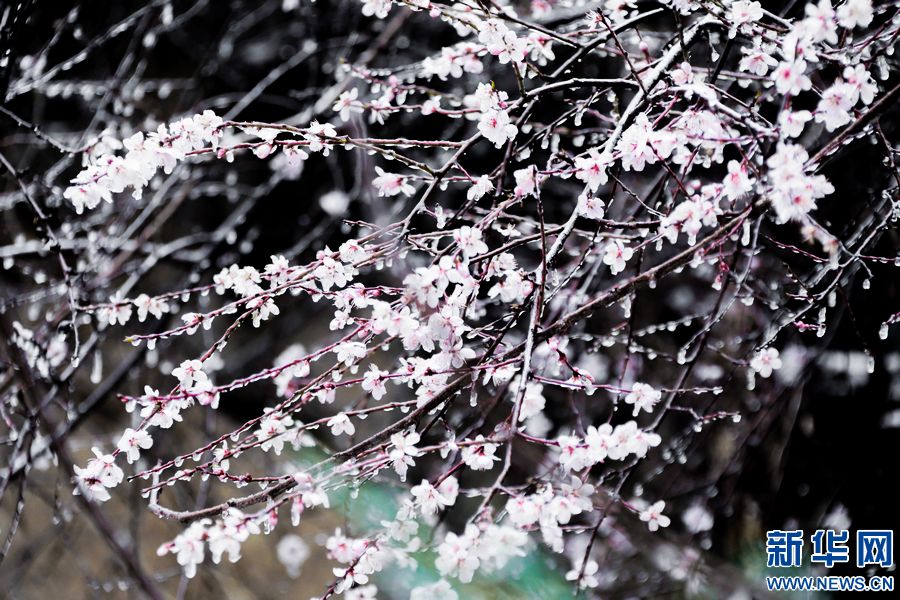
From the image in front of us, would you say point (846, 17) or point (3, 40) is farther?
point (3, 40)

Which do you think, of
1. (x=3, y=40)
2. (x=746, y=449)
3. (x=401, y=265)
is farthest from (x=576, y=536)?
(x=3, y=40)

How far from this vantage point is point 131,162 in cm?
112

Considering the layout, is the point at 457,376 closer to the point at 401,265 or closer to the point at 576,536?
the point at 401,265

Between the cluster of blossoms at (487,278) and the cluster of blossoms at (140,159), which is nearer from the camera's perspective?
the cluster of blossoms at (487,278)

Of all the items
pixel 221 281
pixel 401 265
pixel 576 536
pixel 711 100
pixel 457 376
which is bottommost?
pixel 576 536

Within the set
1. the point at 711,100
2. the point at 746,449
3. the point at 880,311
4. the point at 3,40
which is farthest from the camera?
the point at 746,449

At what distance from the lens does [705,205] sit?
1.07 metres

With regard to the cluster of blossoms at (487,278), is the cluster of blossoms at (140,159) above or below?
above

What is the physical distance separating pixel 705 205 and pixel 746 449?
1834 millimetres

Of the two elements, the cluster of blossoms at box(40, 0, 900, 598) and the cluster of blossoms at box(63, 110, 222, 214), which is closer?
the cluster of blossoms at box(40, 0, 900, 598)

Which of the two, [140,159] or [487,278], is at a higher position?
[140,159]

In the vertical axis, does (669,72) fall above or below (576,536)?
above

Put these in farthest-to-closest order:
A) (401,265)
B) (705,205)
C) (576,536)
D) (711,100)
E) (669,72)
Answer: (576,536) → (401,265) → (669,72) → (705,205) → (711,100)

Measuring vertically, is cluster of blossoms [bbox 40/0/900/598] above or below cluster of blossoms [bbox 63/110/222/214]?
Result: below
